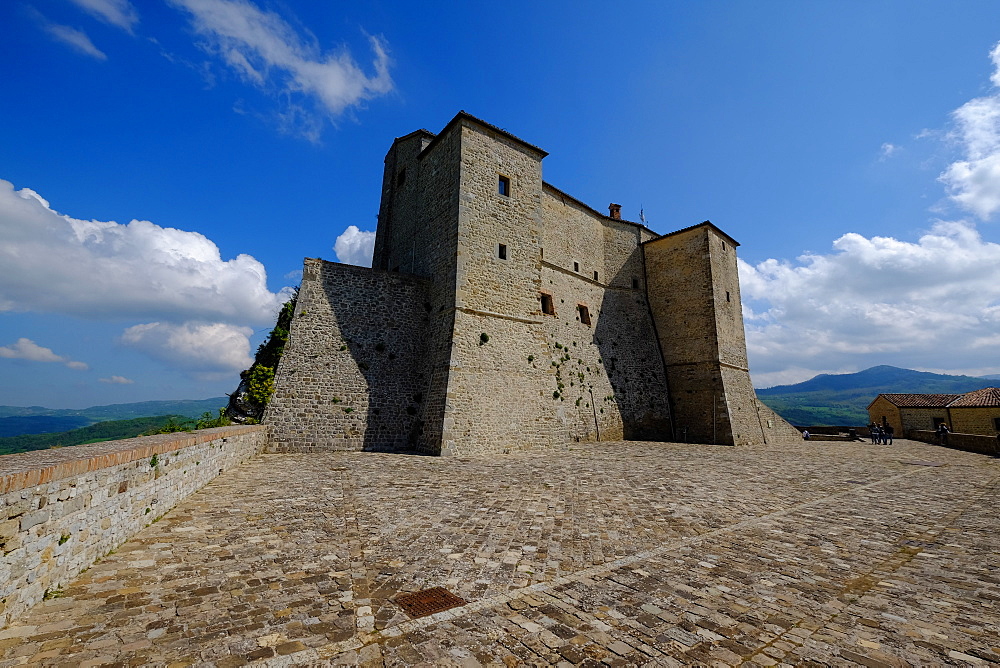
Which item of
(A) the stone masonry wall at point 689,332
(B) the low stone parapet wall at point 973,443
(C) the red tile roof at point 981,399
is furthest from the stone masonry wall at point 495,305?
(C) the red tile roof at point 981,399

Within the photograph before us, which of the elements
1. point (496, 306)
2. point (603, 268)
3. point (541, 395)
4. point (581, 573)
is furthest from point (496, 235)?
point (581, 573)

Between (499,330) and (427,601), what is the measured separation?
13.6 metres

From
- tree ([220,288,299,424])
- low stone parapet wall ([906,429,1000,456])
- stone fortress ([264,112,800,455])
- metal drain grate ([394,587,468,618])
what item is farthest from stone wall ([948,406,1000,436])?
tree ([220,288,299,424])

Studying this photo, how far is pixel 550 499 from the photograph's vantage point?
Result: 8.10m

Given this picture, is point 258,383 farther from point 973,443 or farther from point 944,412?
point 944,412

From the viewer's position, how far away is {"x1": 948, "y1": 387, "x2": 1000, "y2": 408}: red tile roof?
101 ft

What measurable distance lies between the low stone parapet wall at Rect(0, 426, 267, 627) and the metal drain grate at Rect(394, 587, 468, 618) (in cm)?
307

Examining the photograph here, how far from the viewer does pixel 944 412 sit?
109 feet

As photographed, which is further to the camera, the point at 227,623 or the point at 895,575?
the point at 895,575

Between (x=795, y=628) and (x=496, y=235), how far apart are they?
16.1 m

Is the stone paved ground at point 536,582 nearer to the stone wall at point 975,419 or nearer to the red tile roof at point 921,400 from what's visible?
the stone wall at point 975,419

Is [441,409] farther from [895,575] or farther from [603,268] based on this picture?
[603,268]

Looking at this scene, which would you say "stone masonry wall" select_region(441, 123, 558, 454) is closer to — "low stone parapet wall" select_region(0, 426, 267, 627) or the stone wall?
"low stone parapet wall" select_region(0, 426, 267, 627)

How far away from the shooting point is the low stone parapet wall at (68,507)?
132 inches
